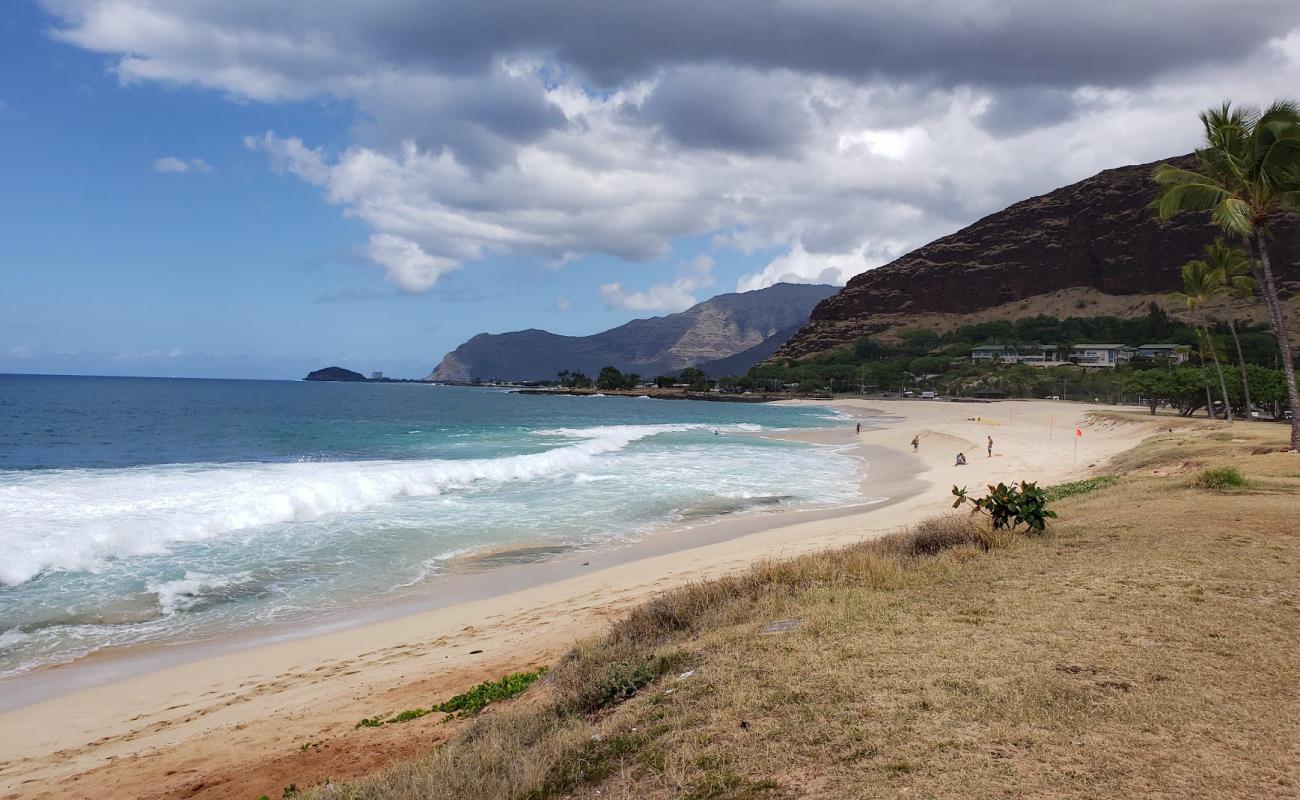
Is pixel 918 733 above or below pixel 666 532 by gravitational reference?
above

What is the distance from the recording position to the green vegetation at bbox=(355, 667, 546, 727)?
6582 mm

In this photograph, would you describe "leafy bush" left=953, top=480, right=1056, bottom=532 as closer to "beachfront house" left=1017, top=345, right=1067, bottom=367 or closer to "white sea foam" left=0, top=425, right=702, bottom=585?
"white sea foam" left=0, top=425, right=702, bottom=585

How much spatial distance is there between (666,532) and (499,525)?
4.59 meters

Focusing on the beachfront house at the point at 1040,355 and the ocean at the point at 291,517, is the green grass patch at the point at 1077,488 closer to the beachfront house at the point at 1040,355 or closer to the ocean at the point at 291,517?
the ocean at the point at 291,517

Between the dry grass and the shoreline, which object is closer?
the dry grass

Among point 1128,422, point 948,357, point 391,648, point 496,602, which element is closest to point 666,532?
point 496,602

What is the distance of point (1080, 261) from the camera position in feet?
576

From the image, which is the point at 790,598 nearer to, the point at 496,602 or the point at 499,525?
the point at 496,602

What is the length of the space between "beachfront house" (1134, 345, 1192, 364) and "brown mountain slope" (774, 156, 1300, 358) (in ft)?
156

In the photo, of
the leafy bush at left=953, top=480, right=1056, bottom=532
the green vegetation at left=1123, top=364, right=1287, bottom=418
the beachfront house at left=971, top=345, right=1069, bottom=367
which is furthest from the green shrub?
the beachfront house at left=971, top=345, right=1069, bottom=367

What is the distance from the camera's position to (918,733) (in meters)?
4.15

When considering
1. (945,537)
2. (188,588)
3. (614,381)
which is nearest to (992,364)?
(614,381)

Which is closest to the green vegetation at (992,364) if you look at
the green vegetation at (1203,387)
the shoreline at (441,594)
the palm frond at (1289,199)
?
the green vegetation at (1203,387)

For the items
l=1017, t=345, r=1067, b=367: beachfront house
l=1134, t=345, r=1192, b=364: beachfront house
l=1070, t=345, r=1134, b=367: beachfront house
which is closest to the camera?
l=1134, t=345, r=1192, b=364: beachfront house
